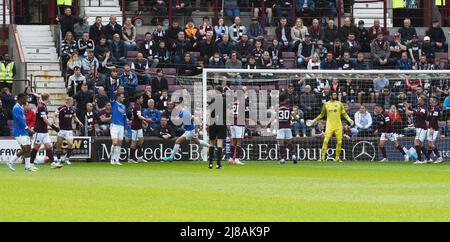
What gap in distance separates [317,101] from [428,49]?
5.30 meters

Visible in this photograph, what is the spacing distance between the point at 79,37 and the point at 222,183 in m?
16.8

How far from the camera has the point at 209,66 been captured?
4131 centimetres

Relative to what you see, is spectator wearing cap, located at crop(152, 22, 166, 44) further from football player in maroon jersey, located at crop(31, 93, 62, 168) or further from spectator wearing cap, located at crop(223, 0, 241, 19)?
football player in maroon jersey, located at crop(31, 93, 62, 168)

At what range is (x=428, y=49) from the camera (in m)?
43.5

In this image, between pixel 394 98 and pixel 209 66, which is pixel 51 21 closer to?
pixel 209 66

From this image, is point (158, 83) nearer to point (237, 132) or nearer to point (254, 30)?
point (237, 132)

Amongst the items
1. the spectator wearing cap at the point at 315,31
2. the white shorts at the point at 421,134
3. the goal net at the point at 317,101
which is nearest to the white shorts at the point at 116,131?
the goal net at the point at 317,101

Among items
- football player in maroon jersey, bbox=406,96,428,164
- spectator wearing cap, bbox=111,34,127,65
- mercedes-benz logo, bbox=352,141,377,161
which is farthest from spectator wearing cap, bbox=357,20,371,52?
spectator wearing cap, bbox=111,34,127,65

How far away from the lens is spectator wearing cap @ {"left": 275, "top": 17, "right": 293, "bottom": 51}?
4297 centimetres

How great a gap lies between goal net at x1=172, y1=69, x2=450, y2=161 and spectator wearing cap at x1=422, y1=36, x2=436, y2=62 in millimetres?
2321

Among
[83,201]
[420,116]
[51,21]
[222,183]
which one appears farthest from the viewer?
[51,21]

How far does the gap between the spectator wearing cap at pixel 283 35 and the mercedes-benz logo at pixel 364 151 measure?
16.4 feet

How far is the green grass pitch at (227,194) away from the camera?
1772cm
